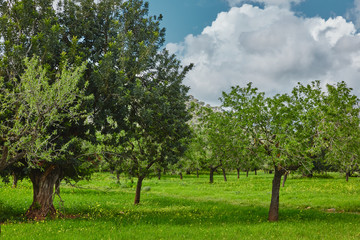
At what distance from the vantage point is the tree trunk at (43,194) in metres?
20.7

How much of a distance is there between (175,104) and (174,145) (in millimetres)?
3397

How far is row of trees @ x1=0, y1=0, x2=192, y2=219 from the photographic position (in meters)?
17.0

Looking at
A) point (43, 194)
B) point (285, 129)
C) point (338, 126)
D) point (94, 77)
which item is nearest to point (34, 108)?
point (94, 77)

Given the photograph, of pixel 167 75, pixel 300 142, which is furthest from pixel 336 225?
pixel 167 75

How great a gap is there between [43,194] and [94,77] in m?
9.58

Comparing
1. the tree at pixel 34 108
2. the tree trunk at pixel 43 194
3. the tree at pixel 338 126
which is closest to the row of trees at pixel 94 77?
the tree trunk at pixel 43 194

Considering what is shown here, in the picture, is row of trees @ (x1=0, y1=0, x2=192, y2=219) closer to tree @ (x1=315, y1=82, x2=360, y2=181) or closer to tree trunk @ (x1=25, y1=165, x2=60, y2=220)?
tree trunk @ (x1=25, y1=165, x2=60, y2=220)

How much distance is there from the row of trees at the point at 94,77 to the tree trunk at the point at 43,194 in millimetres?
66

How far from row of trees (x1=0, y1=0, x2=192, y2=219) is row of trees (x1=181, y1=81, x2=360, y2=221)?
11.7 feet

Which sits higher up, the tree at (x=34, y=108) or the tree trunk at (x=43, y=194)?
the tree at (x=34, y=108)

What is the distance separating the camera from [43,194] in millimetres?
20984

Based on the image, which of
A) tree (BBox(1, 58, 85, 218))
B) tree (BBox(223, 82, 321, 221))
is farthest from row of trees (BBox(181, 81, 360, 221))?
tree (BBox(1, 58, 85, 218))

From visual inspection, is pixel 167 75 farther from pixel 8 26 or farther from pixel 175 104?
pixel 8 26

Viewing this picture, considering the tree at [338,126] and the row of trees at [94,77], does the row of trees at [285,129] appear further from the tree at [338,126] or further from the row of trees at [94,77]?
the row of trees at [94,77]
